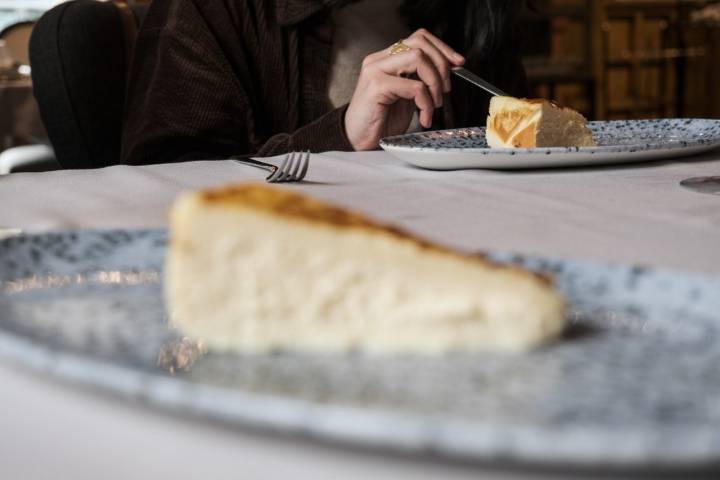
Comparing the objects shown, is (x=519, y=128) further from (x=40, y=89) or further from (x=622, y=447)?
(x=40, y=89)

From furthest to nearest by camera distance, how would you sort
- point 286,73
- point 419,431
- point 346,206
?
point 286,73 < point 346,206 < point 419,431

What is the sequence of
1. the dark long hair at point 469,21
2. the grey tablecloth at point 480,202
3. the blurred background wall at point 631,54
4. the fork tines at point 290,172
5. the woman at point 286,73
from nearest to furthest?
the grey tablecloth at point 480,202
the fork tines at point 290,172
the woman at point 286,73
the dark long hair at point 469,21
the blurred background wall at point 631,54

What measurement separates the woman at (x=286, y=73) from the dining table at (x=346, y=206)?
25cm

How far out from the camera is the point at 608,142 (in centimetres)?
104

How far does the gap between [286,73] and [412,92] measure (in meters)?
0.48

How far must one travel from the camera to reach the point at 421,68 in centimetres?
114

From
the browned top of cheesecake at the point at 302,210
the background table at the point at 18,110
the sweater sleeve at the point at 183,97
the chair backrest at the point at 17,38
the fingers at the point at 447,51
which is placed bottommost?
the background table at the point at 18,110

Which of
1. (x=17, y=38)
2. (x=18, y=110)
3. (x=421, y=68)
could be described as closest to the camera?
(x=421, y=68)

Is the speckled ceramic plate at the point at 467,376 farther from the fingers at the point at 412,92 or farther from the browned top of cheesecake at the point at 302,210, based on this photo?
the fingers at the point at 412,92

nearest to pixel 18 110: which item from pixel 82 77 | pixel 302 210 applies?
pixel 82 77

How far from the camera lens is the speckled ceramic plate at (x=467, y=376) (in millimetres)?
226

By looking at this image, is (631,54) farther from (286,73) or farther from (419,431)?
(419,431)

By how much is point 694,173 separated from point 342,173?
33 cm

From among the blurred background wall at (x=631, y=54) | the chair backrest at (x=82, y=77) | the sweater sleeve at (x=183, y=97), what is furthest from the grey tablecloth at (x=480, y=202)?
the blurred background wall at (x=631, y=54)
